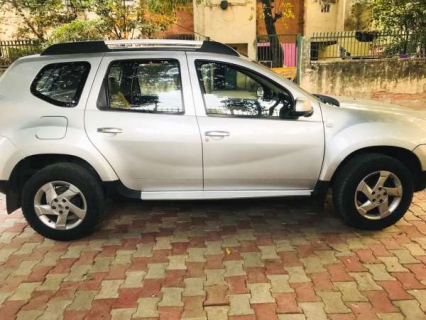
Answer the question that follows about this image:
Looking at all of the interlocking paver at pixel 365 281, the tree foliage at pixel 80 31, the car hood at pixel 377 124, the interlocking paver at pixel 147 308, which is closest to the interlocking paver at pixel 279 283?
the interlocking paver at pixel 365 281

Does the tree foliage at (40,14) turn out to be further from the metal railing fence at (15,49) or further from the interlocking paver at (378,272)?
the interlocking paver at (378,272)

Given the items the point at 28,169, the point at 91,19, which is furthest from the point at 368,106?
the point at 91,19

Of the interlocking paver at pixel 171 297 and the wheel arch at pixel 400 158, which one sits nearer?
the interlocking paver at pixel 171 297

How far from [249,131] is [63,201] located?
6.03ft

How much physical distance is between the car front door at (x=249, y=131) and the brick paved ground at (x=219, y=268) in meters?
0.55

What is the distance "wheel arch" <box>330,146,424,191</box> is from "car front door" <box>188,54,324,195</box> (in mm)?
260

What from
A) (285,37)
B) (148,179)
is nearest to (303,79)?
(285,37)

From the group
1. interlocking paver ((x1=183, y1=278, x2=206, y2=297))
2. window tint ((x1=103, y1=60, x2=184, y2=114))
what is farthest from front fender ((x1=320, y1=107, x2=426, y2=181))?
interlocking paver ((x1=183, y1=278, x2=206, y2=297))

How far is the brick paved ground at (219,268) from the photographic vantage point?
2795 mm

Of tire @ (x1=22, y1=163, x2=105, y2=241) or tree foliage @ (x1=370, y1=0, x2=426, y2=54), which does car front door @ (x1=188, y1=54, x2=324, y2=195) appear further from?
tree foliage @ (x1=370, y1=0, x2=426, y2=54)

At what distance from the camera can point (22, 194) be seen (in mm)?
3676

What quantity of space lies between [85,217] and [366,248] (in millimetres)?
2591

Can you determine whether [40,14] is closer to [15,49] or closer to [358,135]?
[15,49]

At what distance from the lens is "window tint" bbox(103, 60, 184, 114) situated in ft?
12.1
